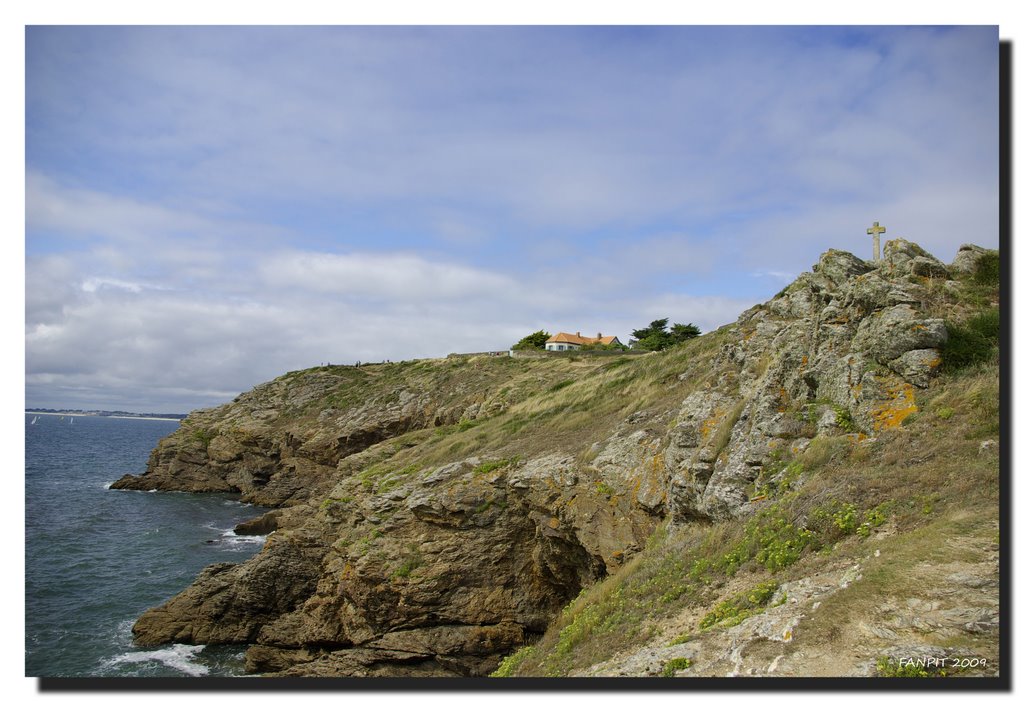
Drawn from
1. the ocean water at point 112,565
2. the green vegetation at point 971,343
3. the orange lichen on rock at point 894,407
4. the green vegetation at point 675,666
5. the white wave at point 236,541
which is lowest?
the white wave at point 236,541

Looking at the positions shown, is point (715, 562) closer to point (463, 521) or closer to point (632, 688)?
point (632, 688)

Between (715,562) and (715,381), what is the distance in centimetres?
742

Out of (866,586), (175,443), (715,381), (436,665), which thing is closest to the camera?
(866,586)

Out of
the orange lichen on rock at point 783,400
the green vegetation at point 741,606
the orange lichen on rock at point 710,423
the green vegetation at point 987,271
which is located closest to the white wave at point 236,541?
the orange lichen on rock at point 710,423

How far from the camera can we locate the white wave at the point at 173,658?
72.6 ft

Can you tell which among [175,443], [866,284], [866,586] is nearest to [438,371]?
[175,443]

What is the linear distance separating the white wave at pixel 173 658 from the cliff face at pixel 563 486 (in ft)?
2.11

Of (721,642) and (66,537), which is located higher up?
(721,642)

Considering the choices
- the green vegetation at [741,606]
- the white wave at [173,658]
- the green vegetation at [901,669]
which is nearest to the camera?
the green vegetation at [901,669]

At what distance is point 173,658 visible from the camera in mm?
23188

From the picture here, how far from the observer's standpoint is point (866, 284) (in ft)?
Result: 38.8

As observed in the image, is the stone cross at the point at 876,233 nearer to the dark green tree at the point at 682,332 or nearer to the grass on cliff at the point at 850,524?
the grass on cliff at the point at 850,524

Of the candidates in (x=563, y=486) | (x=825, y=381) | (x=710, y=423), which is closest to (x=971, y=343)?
(x=825, y=381)

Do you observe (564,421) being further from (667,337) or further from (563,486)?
(667,337)
